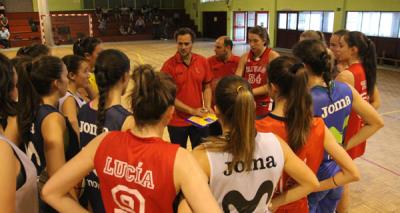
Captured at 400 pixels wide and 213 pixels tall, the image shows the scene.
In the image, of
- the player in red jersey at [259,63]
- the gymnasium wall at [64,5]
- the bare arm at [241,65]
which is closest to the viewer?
the player in red jersey at [259,63]

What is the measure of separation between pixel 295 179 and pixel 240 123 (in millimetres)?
455

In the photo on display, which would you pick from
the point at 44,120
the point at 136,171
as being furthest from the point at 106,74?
the point at 136,171

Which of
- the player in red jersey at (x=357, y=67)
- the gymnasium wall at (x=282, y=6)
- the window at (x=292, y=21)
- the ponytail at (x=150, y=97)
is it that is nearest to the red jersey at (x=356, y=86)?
the player in red jersey at (x=357, y=67)

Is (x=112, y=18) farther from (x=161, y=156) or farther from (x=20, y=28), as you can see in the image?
(x=161, y=156)

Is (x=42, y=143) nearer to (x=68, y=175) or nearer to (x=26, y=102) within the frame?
(x=26, y=102)

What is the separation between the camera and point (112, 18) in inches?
992

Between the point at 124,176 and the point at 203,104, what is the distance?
2694 millimetres

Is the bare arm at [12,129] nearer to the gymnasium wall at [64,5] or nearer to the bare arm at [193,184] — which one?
the bare arm at [193,184]

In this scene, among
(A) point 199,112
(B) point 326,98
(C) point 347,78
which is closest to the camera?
(B) point 326,98

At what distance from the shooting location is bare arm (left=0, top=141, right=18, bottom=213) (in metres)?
1.19

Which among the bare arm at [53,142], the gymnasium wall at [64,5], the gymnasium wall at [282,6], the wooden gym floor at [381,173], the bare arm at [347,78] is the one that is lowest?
the wooden gym floor at [381,173]

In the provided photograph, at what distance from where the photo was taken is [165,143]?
1382 mm

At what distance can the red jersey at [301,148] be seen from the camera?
5.87 feet

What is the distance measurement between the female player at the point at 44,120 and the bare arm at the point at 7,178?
2.10ft
